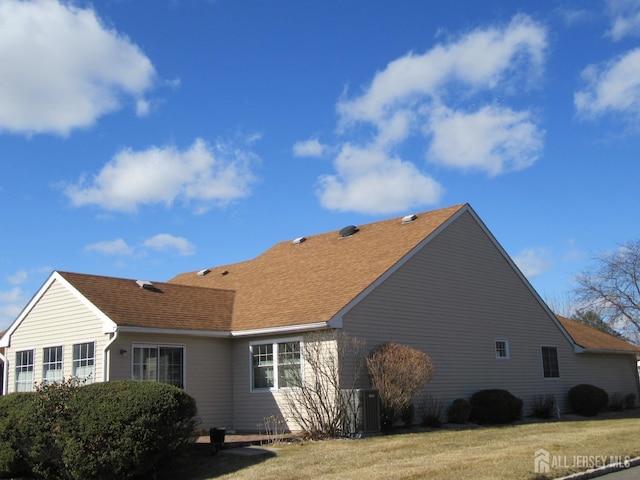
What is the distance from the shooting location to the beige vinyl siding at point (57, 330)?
62.1ft

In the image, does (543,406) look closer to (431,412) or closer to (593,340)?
(431,412)

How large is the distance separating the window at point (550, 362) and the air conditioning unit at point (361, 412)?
10.4m

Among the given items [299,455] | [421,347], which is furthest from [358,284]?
[299,455]

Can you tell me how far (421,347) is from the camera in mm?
20359

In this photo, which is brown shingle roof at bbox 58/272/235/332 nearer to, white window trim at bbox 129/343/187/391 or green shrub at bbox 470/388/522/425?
white window trim at bbox 129/343/187/391

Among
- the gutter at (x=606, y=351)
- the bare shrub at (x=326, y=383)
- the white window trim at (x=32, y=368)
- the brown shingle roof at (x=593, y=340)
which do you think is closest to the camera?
the bare shrub at (x=326, y=383)

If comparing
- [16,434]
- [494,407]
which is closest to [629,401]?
[494,407]

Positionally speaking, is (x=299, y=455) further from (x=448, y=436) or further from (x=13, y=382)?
(x=13, y=382)

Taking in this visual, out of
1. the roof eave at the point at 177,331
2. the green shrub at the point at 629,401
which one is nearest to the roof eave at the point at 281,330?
the roof eave at the point at 177,331

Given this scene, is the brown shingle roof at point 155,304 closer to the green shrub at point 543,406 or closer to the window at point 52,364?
the window at point 52,364

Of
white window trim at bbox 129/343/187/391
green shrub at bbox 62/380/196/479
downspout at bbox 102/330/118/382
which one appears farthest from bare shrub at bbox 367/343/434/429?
downspout at bbox 102/330/118/382

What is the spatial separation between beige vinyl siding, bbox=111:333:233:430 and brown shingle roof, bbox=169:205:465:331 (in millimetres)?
1056

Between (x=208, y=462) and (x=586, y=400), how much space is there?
15.4m

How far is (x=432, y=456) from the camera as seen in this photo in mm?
13367
